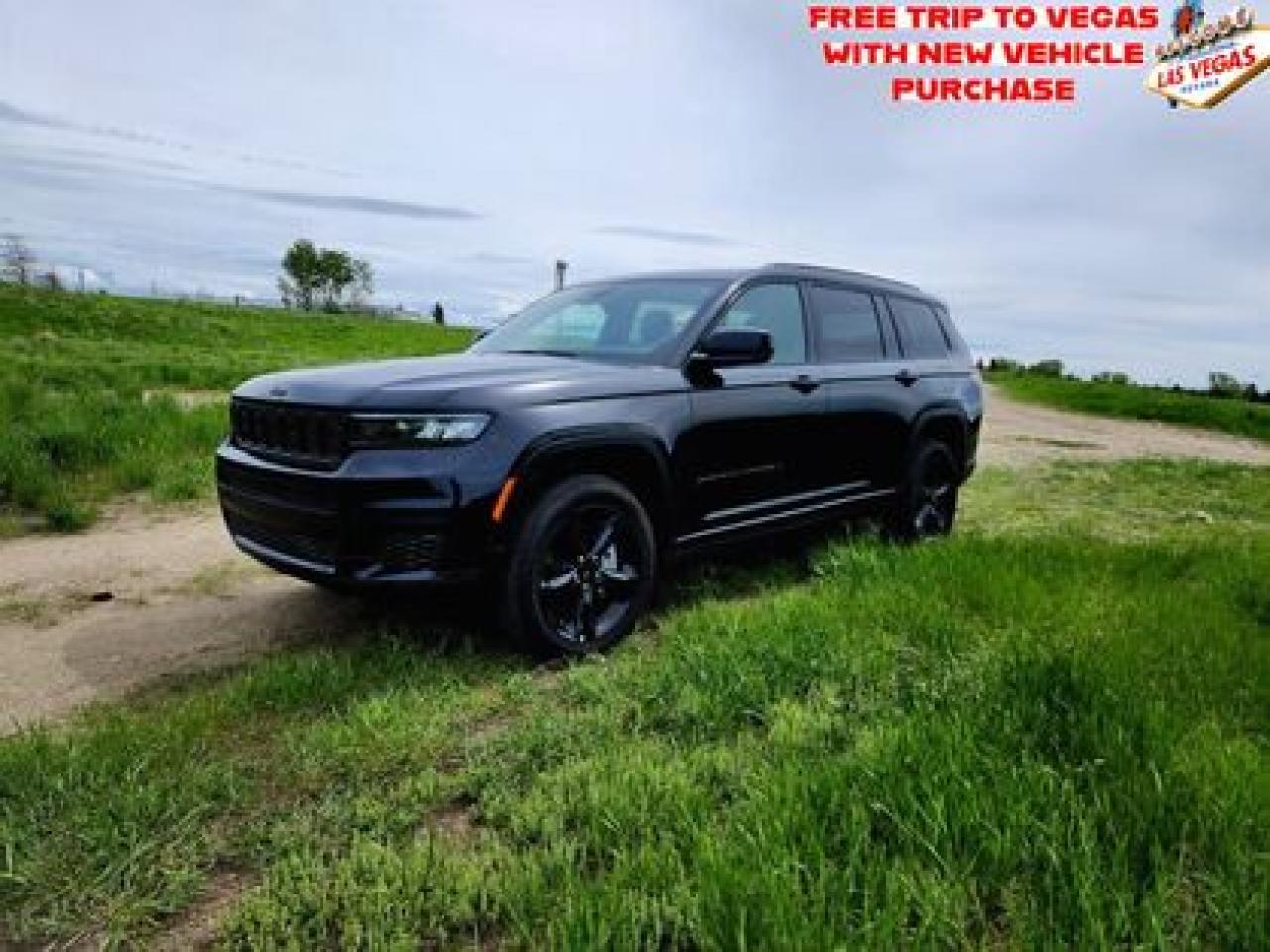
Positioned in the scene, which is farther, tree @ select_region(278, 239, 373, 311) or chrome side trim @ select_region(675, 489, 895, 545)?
tree @ select_region(278, 239, 373, 311)

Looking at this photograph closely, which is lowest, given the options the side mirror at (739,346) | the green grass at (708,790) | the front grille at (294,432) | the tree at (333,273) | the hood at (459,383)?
the green grass at (708,790)

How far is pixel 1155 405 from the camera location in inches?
812

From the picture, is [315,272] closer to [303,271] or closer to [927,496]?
[303,271]

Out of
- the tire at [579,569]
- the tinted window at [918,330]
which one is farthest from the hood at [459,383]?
the tinted window at [918,330]

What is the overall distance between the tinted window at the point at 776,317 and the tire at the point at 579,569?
1275mm

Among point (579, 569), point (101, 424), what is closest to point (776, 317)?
point (579, 569)

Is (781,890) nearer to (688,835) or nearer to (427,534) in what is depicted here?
(688,835)

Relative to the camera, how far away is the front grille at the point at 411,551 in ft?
11.9

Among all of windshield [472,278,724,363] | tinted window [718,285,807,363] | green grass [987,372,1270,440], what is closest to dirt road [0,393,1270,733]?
windshield [472,278,724,363]

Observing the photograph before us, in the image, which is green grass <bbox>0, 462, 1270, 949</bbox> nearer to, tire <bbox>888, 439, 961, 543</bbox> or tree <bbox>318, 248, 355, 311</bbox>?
tire <bbox>888, 439, 961, 543</bbox>

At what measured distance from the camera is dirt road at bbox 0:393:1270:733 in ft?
12.8

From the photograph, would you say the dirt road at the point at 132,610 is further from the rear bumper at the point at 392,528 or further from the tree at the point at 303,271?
the tree at the point at 303,271

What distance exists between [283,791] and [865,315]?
450 cm

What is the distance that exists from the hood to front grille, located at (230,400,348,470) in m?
0.05
